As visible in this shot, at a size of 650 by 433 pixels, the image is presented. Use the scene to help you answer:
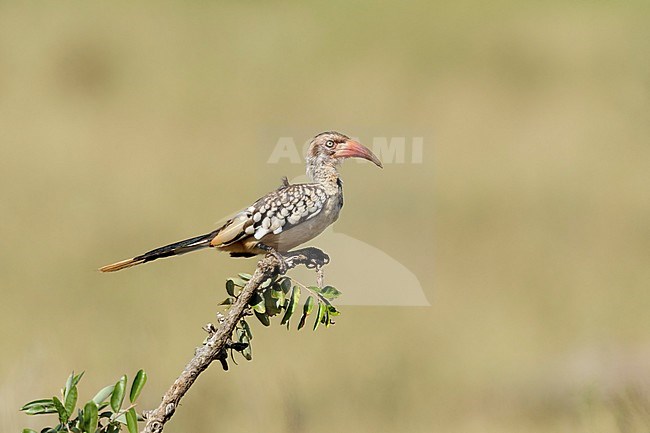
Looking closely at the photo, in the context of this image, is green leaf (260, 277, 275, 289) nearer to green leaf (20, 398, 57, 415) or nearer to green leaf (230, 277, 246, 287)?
green leaf (230, 277, 246, 287)

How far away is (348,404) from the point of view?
3102mm

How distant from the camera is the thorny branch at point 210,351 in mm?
1365

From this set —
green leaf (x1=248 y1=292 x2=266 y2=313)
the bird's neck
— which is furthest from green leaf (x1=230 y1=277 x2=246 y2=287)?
the bird's neck

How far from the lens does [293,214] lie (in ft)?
4.92

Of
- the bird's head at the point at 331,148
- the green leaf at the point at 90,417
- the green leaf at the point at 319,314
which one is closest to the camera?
the green leaf at the point at 90,417

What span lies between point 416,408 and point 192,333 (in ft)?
2.86

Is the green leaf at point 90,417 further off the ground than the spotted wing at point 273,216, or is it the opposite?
the spotted wing at point 273,216

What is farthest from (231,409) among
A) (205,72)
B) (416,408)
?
(205,72)

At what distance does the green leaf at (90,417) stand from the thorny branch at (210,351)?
8 cm

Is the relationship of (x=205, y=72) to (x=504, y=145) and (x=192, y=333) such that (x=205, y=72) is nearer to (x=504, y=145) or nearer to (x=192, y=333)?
(x=504, y=145)

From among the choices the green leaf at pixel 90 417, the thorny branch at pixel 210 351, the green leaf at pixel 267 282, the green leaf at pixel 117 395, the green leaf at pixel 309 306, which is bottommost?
the green leaf at pixel 90 417

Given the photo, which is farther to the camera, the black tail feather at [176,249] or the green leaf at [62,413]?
the black tail feather at [176,249]

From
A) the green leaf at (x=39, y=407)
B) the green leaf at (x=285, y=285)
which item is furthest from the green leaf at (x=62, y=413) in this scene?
the green leaf at (x=285, y=285)

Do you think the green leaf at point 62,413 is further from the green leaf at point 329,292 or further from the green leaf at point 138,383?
the green leaf at point 329,292
